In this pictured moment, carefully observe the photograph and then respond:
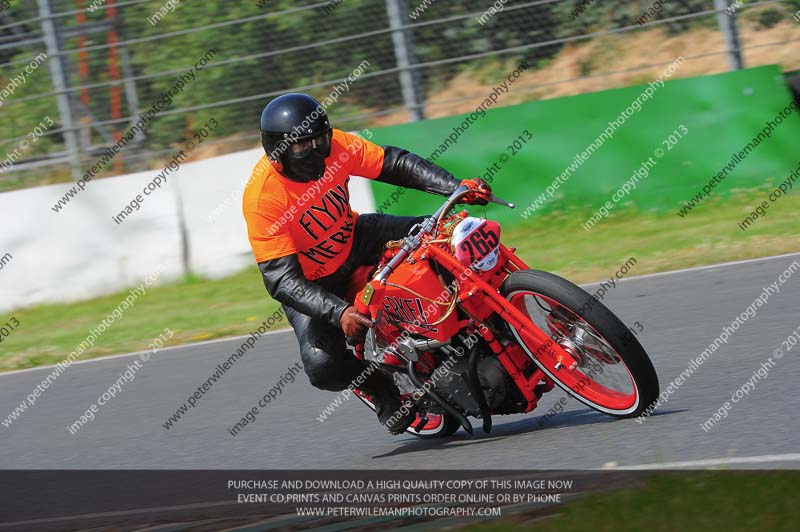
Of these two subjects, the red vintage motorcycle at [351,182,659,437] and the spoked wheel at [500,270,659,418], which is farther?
the red vintage motorcycle at [351,182,659,437]

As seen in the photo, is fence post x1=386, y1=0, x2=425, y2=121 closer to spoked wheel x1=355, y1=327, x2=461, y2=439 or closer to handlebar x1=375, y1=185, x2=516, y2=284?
spoked wheel x1=355, y1=327, x2=461, y2=439

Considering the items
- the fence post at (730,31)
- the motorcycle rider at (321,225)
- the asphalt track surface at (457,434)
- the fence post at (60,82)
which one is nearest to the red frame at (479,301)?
the motorcycle rider at (321,225)

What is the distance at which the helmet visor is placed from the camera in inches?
221

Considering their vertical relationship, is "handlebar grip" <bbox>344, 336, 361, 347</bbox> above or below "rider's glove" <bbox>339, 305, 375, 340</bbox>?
below

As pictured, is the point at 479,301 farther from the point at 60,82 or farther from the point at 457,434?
the point at 60,82

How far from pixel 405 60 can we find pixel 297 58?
4.04 feet

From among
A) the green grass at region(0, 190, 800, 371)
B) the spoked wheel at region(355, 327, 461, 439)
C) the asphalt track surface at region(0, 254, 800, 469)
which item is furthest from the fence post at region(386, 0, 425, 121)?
the spoked wheel at region(355, 327, 461, 439)

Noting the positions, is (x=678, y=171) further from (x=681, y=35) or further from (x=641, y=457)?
(x=641, y=457)

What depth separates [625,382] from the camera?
18.0 ft

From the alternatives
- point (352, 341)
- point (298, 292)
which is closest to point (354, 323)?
point (352, 341)

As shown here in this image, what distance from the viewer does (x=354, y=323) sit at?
552cm

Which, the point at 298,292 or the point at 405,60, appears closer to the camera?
the point at 298,292

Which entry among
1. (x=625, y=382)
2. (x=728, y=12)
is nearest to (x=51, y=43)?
(x=728, y=12)

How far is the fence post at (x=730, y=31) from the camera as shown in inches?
484
